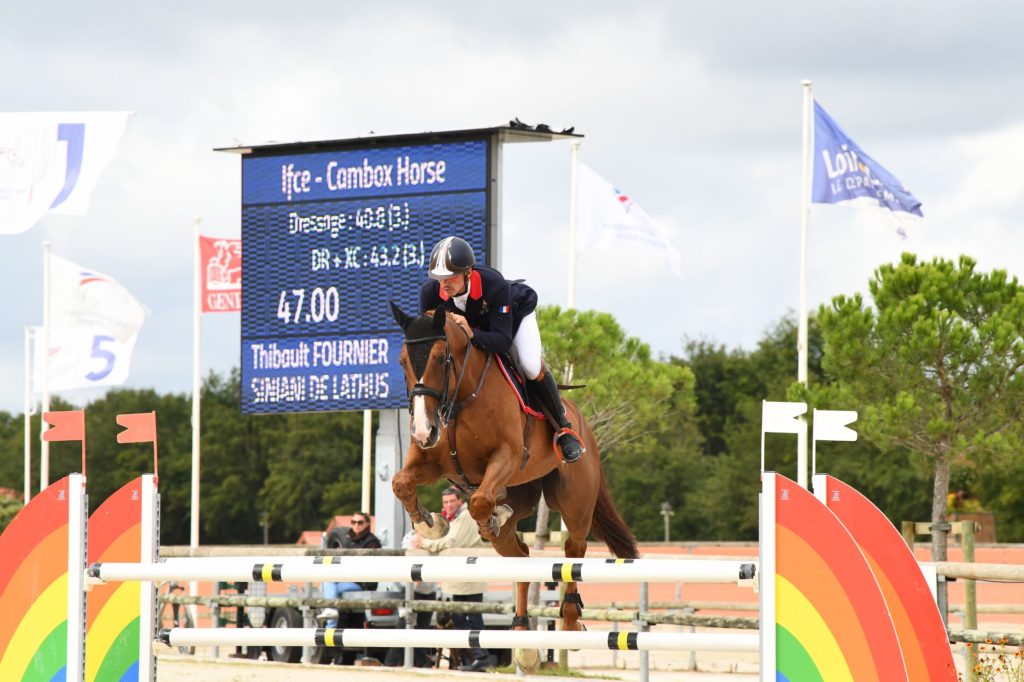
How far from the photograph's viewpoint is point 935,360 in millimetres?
13305

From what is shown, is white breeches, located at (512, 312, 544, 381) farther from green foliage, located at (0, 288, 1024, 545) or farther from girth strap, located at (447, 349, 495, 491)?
green foliage, located at (0, 288, 1024, 545)

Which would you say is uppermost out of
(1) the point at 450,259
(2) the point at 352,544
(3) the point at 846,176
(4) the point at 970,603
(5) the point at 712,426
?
(3) the point at 846,176

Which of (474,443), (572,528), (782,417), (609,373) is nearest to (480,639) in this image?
(474,443)

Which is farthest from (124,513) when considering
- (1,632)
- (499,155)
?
(499,155)

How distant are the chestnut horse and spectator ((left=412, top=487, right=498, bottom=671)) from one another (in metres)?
3.87

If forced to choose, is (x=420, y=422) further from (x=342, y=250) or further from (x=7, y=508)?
(x=7, y=508)

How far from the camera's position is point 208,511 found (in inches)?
1951

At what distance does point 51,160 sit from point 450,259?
896cm

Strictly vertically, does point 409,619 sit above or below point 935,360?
below

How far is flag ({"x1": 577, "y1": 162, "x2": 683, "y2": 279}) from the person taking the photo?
1906 cm

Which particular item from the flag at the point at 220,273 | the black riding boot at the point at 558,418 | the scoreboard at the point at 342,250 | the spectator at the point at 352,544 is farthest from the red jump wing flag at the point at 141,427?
the flag at the point at 220,273

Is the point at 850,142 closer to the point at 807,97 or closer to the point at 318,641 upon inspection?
the point at 807,97

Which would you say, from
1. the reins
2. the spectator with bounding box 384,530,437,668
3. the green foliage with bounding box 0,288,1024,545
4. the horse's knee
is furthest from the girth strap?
the green foliage with bounding box 0,288,1024,545

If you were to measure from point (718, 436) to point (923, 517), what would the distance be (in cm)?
1222
